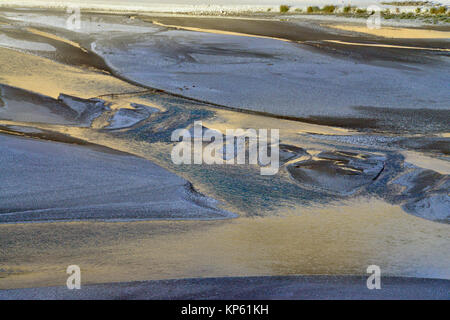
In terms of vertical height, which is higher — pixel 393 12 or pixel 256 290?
pixel 393 12

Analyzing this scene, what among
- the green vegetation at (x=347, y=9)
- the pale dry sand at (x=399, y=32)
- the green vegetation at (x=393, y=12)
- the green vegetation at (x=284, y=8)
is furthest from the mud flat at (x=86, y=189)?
the green vegetation at (x=347, y=9)

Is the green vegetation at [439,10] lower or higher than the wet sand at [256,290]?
higher

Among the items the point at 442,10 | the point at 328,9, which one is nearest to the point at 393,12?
the point at 442,10

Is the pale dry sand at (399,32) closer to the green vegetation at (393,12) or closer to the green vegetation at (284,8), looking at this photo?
the green vegetation at (393,12)

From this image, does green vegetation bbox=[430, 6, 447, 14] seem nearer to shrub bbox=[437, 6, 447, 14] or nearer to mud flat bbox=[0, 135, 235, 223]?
shrub bbox=[437, 6, 447, 14]

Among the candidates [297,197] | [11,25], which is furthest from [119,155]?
[11,25]

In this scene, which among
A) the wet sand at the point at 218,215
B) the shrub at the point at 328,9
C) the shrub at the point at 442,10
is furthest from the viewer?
the shrub at the point at 328,9

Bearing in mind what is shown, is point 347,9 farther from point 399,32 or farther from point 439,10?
point 399,32

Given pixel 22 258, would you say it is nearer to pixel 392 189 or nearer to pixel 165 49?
pixel 392 189

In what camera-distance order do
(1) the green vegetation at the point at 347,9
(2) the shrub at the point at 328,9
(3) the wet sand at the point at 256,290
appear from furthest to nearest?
(2) the shrub at the point at 328,9, (1) the green vegetation at the point at 347,9, (3) the wet sand at the point at 256,290

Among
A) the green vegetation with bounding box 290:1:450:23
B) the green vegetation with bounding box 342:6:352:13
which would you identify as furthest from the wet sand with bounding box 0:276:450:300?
the green vegetation with bounding box 342:6:352:13

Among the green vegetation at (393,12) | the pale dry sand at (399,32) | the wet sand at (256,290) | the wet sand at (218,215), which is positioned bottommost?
the wet sand at (256,290)
